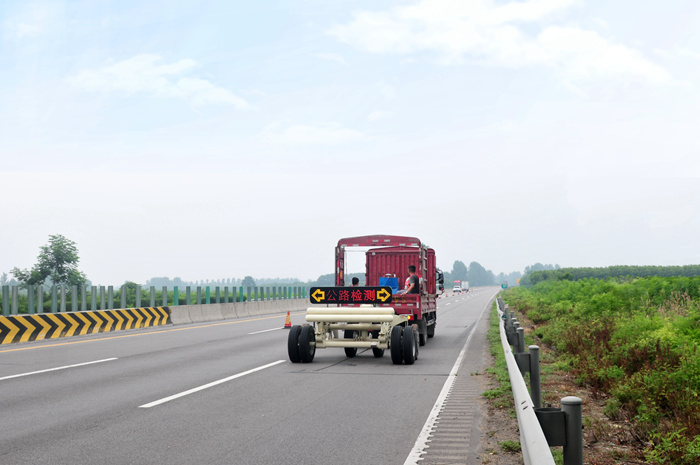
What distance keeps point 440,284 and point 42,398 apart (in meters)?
14.8

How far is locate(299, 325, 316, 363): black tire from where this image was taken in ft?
44.9

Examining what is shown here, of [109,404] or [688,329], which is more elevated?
[688,329]

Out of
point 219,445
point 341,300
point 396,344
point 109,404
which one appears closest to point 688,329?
point 396,344

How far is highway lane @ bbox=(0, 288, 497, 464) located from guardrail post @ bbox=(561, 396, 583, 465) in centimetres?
253

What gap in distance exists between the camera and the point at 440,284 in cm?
2206

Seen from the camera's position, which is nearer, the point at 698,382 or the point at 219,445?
the point at 219,445

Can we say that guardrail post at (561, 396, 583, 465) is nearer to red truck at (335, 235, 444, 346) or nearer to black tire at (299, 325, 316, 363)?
black tire at (299, 325, 316, 363)

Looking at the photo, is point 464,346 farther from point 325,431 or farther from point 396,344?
point 325,431

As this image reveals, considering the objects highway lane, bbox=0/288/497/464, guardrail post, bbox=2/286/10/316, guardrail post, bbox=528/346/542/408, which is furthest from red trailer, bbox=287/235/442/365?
guardrail post, bbox=2/286/10/316

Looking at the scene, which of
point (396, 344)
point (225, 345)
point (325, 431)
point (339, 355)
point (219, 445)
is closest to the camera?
point (219, 445)

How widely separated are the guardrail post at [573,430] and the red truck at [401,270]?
1182 cm

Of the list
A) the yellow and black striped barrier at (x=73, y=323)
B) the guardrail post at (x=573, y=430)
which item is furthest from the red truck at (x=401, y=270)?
the guardrail post at (x=573, y=430)

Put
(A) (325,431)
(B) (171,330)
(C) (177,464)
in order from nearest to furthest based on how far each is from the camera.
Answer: (C) (177,464) → (A) (325,431) → (B) (171,330)

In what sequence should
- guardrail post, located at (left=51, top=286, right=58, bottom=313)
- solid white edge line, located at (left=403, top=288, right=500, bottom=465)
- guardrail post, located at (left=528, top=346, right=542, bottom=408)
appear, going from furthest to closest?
1. guardrail post, located at (left=51, top=286, right=58, bottom=313)
2. guardrail post, located at (left=528, top=346, right=542, bottom=408)
3. solid white edge line, located at (left=403, top=288, right=500, bottom=465)
